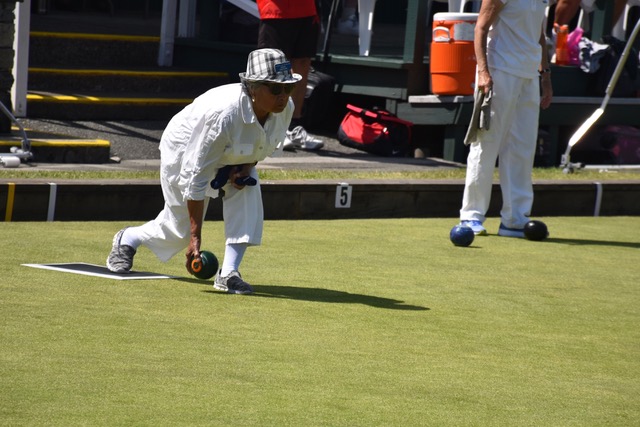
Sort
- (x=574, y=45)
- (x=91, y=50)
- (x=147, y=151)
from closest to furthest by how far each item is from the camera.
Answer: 1. (x=147, y=151)
2. (x=91, y=50)
3. (x=574, y=45)

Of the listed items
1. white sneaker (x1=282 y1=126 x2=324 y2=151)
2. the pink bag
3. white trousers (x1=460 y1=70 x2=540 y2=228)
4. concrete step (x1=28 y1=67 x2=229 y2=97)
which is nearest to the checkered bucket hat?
white trousers (x1=460 y1=70 x2=540 y2=228)

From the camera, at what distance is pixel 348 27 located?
15.9 metres

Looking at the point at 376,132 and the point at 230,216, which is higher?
the point at 230,216

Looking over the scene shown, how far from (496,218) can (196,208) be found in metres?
4.05

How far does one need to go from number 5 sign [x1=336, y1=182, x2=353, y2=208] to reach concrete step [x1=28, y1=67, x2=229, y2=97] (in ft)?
11.7

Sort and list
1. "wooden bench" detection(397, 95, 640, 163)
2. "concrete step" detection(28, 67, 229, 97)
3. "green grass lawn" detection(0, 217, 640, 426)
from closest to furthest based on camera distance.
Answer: "green grass lawn" detection(0, 217, 640, 426) → "wooden bench" detection(397, 95, 640, 163) → "concrete step" detection(28, 67, 229, 97)

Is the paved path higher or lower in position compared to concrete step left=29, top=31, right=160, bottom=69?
lower

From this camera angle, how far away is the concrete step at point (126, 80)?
11.3 m

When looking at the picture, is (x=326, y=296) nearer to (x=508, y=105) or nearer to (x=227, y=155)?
(x=227, y=155)

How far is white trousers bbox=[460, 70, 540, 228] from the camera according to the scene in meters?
7.88

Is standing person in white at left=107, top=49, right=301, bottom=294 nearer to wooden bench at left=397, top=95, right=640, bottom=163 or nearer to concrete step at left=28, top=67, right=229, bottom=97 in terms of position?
wooden bench at left=397, top=95, right=640, bottom=163

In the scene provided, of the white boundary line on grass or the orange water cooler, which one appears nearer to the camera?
the white boundary line on grass

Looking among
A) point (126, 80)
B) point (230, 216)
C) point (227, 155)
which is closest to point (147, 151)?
point (126, 80)

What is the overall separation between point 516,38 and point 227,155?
2.88 m
